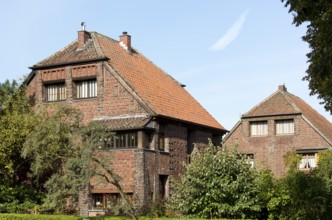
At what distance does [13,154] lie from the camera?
35031mm

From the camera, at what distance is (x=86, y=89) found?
1491 inches

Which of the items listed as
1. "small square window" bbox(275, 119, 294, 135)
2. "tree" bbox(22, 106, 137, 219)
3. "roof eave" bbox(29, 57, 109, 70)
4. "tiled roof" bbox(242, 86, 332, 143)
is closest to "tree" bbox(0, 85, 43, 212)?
"roof eave" bbox(29, 57, 109, 70)

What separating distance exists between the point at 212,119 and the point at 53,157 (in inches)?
693

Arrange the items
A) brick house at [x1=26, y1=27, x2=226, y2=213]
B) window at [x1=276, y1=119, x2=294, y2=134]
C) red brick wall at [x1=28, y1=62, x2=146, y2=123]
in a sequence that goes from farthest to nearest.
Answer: window at [x1=276, y1=119, x2=294, y2=134] < red brick wall at [x1=28, y1=62, x2=146, y2=123] < brick house at [x1=26, y1=27, x2=226, y2=213]

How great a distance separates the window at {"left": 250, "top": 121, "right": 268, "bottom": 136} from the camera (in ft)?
164

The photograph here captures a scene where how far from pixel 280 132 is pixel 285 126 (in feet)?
2.12

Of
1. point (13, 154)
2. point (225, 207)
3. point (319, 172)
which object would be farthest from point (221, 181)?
point (13, 154)

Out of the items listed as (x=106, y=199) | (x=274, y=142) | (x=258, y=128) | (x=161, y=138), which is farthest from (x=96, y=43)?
(x=274, y=142)

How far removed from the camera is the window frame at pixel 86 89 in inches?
1476

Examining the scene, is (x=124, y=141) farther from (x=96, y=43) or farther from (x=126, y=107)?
(x=96, y=43)

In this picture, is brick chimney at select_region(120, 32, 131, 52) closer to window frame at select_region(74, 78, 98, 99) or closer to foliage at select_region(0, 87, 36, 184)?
window frame at select_region(74, 78, 98, 99)

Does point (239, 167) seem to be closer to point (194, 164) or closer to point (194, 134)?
point (194, 164)

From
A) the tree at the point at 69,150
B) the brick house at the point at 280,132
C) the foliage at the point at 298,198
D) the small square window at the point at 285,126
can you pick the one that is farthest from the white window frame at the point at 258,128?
the tree at the point at 69,150

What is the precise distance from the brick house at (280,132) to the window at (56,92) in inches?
575
